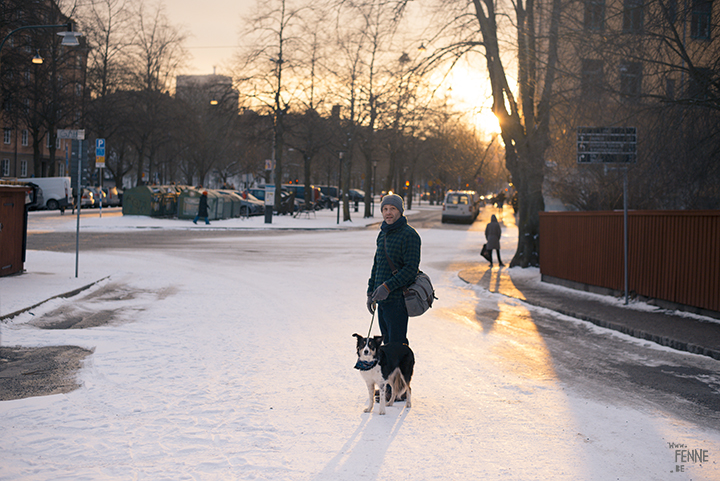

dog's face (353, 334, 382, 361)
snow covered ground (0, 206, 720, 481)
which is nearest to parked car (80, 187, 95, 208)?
snow covered ground (0, 206, 720, 481)

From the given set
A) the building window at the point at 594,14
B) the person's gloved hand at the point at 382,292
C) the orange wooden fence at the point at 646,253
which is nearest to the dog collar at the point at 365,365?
the person's gloved hand at the point at 382,292

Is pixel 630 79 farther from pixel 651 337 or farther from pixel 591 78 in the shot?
pixel 651 337

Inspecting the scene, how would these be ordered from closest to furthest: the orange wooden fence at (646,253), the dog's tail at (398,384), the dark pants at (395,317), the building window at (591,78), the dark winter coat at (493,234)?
the dog's tail at (398,384)
the dark pants at (395,317)
the orange wooden fence at (646,253)
the building window at (591,78)
the dark winter coat at (493,234)

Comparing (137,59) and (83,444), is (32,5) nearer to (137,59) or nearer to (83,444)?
(137,59)

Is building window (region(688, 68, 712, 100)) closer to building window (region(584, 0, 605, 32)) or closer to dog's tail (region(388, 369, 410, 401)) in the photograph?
building window (region(584, 0, 605, 32))

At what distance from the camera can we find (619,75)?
12.7 meters

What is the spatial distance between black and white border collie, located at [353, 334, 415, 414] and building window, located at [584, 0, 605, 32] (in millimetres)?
9440

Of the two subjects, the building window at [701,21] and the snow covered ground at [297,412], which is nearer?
the snow covered ground at [297,412]

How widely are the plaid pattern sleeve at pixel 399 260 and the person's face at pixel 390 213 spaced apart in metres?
0.11

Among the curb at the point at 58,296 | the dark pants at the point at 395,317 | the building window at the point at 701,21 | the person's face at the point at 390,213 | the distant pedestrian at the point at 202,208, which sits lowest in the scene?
the curb at the point at 58,296

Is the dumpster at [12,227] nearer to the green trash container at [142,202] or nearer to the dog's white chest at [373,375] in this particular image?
the dog's white chest at [373,375]

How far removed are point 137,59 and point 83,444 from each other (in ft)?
176

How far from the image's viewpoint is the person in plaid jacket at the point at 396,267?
19.5 feet

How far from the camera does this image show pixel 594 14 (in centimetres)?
1327
